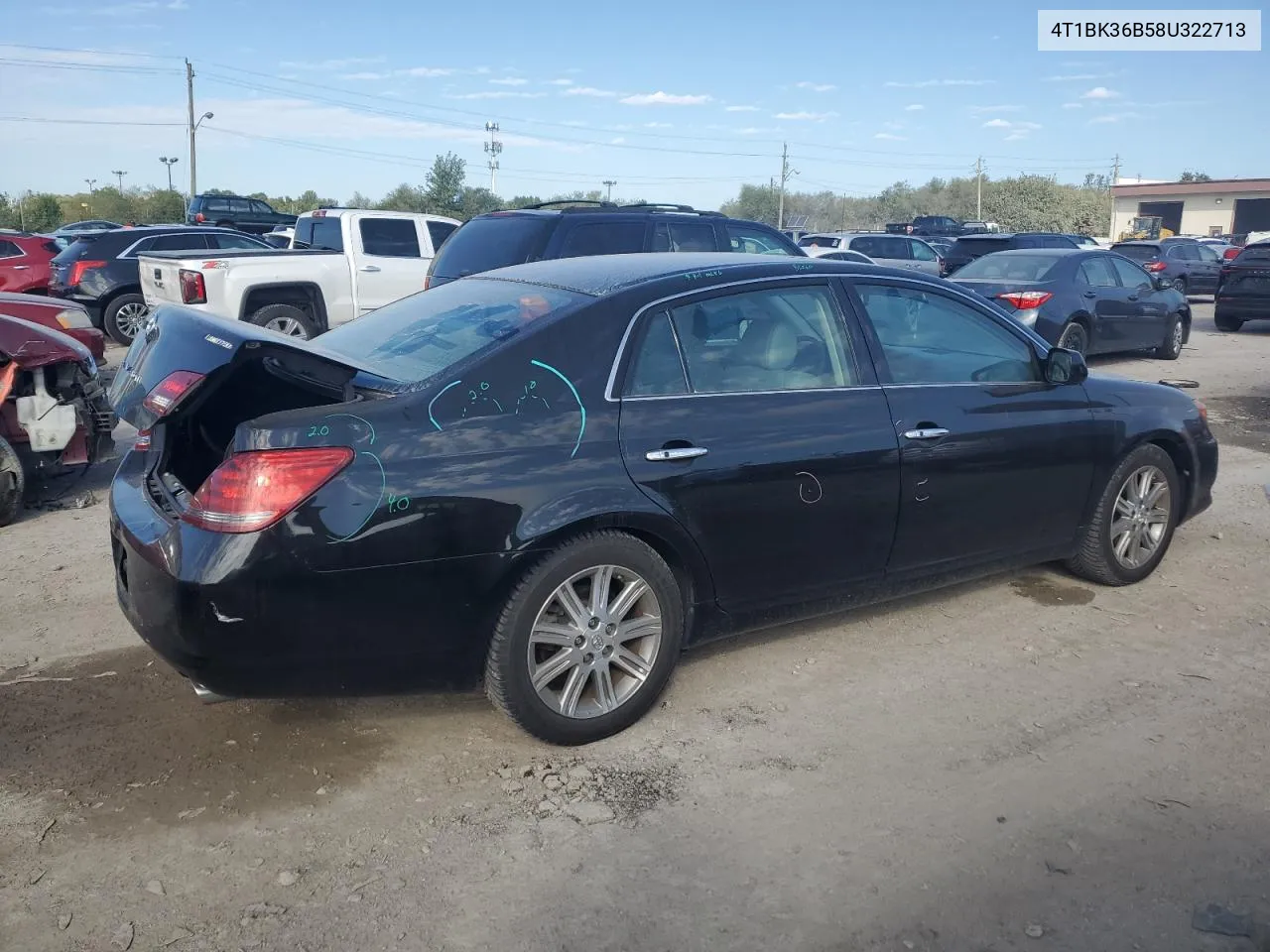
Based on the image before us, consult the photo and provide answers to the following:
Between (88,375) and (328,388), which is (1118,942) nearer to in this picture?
(328,388)

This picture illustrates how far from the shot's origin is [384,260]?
42.9 feet

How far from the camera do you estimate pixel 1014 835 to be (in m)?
3.23

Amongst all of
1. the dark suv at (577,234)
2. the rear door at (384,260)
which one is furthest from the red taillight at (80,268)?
the dark suv at (577,234)

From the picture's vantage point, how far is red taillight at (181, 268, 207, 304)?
438 inches

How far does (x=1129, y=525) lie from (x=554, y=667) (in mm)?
3237

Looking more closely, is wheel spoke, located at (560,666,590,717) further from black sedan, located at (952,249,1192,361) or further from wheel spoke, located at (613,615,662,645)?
black sedan, located at (952,249,1192,361)

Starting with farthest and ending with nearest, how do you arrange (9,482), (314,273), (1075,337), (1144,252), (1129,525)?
(1144,252) < (1075,337) < (314,273) < (9,482) < (1129,525)

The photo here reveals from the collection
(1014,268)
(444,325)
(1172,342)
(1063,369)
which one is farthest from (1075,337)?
(444,325)

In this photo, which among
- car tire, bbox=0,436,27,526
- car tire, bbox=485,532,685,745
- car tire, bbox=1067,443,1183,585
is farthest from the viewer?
car tire, bbox=0,436,27,526

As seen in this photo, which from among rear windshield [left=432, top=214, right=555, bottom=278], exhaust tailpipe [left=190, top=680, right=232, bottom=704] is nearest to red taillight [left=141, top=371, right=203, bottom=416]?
exhaust tailpipe [left=190, top=680, right=232, bottom=704]

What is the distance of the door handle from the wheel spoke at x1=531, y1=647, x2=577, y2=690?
713 mm

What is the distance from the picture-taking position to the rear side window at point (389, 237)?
13188 millimetres

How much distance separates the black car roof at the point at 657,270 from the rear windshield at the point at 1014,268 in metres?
8.67

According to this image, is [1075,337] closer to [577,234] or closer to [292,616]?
[577,234]
